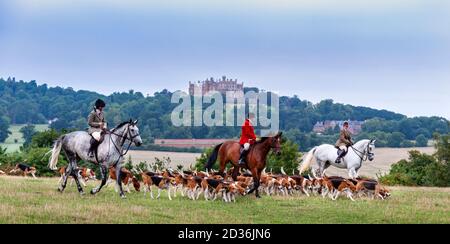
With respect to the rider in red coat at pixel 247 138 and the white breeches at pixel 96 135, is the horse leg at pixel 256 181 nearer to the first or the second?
the rider in red coat at pixel 247 138

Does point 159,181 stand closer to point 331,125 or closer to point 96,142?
point 96,142

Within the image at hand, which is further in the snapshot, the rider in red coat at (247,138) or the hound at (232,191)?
the rider in red coat at (247,138)

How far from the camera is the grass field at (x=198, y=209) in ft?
54.2

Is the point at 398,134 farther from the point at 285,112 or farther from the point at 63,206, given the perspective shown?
the point at 63,206

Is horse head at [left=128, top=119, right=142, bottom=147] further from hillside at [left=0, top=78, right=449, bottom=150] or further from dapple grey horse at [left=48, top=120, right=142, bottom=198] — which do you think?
hillside at [left=0, top=78, right=449, bottom=150]

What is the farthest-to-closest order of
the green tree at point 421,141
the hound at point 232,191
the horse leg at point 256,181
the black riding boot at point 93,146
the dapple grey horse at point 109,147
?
1. the green tree at point 421,141
2. the horse leg at point 256,181
3. the black riding boot at point 93,146
4. the dapple grey horse at point 109,147
5. the hound at point 232,191

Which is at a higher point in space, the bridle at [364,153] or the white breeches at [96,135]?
the white breeches at [96,135]

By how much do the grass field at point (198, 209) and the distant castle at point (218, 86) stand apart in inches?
3748

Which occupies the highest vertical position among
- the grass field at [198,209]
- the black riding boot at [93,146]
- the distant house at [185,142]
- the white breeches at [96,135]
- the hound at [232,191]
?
the white breeches at [96,135]

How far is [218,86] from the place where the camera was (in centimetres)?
12725

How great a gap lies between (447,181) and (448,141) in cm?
835

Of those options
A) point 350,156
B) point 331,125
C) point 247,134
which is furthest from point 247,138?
point 331,125

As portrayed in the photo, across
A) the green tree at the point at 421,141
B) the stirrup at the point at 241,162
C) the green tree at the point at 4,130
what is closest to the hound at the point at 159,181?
the stirrup at the point at 241,162
